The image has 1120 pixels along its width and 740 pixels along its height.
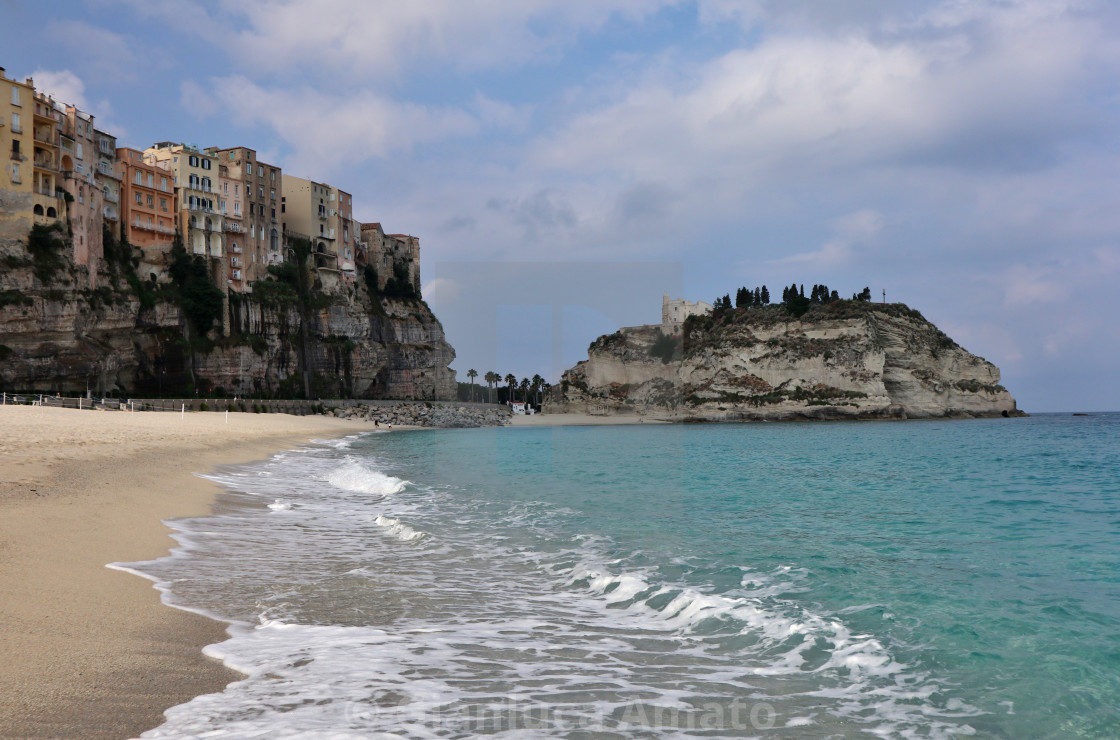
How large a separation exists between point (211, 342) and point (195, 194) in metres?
17.7

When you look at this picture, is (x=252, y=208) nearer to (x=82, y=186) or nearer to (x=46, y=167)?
(x=82, y=186)

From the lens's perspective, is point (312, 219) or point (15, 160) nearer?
point (15, 160)

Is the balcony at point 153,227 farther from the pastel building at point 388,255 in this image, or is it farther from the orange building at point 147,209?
the pastel building at point 388,255

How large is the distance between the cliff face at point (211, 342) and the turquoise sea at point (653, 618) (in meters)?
52.1

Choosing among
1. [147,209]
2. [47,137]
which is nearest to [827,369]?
[147,209]

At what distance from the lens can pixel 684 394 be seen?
113 metres

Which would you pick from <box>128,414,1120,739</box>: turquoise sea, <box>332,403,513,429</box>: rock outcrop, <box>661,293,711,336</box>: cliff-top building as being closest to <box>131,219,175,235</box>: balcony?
<box>332,403,513,429</box>: rock outcrop

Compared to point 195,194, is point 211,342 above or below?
below

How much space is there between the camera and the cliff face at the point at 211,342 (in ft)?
175

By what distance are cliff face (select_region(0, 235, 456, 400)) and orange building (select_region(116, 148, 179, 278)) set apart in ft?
15.3

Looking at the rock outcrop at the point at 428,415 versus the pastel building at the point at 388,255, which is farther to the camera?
the pastel building at the point at 388,255

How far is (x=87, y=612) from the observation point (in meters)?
5.70

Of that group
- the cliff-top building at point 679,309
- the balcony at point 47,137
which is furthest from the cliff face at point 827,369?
the balcony at point 47,137

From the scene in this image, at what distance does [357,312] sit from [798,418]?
67.3m
